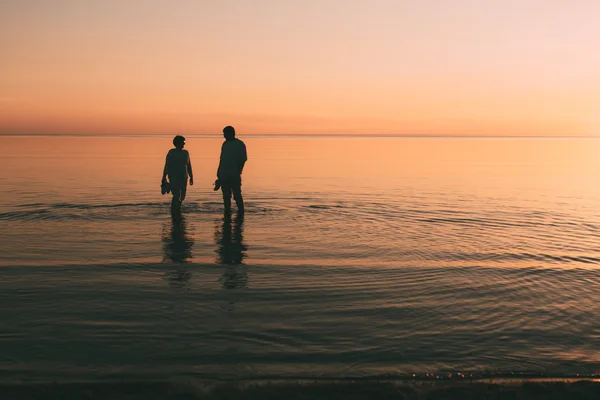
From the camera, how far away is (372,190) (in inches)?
977

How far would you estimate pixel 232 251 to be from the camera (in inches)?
424

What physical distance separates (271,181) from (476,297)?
2246 centimetres

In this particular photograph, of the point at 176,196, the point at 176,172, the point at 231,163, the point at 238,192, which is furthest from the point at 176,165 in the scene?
the point at 238,192

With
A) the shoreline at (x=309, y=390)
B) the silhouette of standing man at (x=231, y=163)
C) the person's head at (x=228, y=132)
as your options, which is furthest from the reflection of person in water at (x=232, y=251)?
the shoreline at (x=309, y=390)

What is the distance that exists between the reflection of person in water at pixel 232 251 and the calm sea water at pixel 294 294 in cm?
4

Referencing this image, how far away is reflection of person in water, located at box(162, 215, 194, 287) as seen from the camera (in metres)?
8.45

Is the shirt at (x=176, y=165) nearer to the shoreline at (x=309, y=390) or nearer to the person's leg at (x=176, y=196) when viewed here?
the person's leg at (x=176, y=196)

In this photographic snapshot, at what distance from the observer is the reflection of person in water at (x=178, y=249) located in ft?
27.7

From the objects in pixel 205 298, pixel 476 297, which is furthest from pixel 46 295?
pixel 476 297

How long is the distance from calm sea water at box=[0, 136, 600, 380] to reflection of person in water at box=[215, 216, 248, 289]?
1.7 inches

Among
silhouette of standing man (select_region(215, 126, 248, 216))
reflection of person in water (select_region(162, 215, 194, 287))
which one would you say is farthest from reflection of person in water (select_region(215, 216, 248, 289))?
silhouette of standing man (select_region(215, 126, 248, 216))

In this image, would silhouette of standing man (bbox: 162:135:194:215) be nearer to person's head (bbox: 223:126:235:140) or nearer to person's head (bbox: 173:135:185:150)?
person's head (bbox: 173:135:185:150)

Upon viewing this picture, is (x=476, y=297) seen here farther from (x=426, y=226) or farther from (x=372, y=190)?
(x=372, y=190)

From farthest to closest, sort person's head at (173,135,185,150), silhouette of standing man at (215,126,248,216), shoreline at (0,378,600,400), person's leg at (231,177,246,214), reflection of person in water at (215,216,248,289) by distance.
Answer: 1. person's leg at (231,177,246,214)
2. silhouette of standing man at (215,126,248,216)
3. person's head at (173,135,185,150)
4. reflection of person in water at (215,216,248,289)
5. shoreline at (0,378,600,400)
